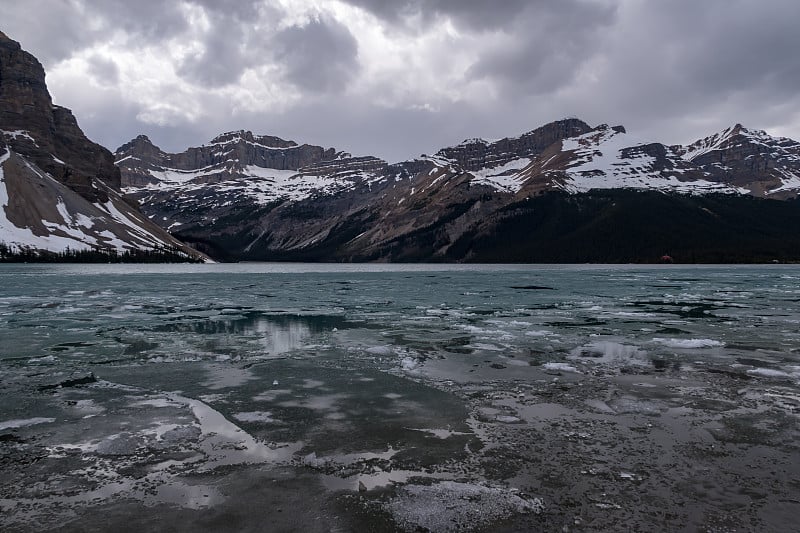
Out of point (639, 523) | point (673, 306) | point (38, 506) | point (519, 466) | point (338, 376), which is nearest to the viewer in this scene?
point (639, 523)

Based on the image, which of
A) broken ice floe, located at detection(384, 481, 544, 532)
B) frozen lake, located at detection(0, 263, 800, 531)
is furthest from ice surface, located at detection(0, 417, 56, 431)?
broken ice floe, located at detection(384, 481, 544, 532)

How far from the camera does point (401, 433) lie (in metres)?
11.6

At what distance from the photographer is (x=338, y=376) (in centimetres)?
1748

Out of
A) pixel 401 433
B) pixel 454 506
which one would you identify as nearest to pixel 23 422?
pixel 401 433

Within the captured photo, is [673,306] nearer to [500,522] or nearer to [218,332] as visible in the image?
[218,332]

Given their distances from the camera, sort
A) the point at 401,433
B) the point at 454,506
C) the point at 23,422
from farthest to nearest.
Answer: the point at 23,422
the point at 401,433
the point at 454,506

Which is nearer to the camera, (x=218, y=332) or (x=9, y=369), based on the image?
(x=9, y=369)

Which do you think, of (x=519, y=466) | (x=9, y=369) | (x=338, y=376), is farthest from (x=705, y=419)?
(x=9, y=369)

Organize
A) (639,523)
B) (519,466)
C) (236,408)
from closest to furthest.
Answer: (639,523) < (519,466) < (236,408)

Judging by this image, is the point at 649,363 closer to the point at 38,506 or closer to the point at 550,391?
the point at 550,391

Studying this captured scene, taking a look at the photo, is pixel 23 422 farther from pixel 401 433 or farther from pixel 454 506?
pixel 454 506

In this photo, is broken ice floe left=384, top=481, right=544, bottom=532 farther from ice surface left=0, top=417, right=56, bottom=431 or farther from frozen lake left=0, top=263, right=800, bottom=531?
ice surface left=0, top=417, right=56, bottom=431

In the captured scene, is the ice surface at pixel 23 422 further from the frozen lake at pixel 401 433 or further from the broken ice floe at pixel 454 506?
the broken ice floe at pixel 454 506

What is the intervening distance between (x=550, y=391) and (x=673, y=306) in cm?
3254
